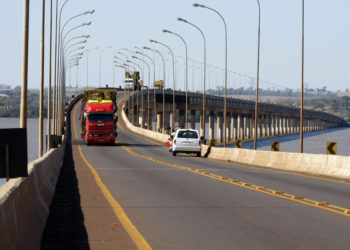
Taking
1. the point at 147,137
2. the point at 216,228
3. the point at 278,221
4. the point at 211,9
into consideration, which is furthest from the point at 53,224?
the point at 147,137

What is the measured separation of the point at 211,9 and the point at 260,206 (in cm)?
3987

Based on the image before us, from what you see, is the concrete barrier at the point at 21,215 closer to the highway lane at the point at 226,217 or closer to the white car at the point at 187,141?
the highway lane at the point at 226,217

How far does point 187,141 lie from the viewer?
50.1 meters

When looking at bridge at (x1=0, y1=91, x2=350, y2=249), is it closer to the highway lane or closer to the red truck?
the highway lane

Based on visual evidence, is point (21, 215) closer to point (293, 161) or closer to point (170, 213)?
point (170, 213)

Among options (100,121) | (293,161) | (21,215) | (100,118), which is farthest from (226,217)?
(100,121)

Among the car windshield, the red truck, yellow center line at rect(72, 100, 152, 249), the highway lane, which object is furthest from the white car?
yellow center line at rect(72, 100, 152, 249)

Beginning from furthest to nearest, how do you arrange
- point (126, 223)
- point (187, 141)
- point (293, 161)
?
point (187, 141) → point (293, 161) → point (126, 223)

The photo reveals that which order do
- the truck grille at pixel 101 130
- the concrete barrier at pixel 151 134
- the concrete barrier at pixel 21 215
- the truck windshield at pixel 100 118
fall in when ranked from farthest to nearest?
the concrete barrier at pixel 151 134 < the truck grille at pixel 101 130 < the truck windshield at pixel 100 118 < the concrete barrier at pixel 21 215

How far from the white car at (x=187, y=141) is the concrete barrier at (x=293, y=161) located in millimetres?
1355

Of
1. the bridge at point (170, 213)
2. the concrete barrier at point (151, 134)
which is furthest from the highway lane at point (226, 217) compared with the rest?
the concrete barrier at point (151, 134)

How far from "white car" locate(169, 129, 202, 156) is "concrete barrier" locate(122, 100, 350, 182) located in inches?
53.3

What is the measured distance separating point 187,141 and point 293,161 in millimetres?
16991

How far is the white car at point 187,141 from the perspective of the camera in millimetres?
50031
